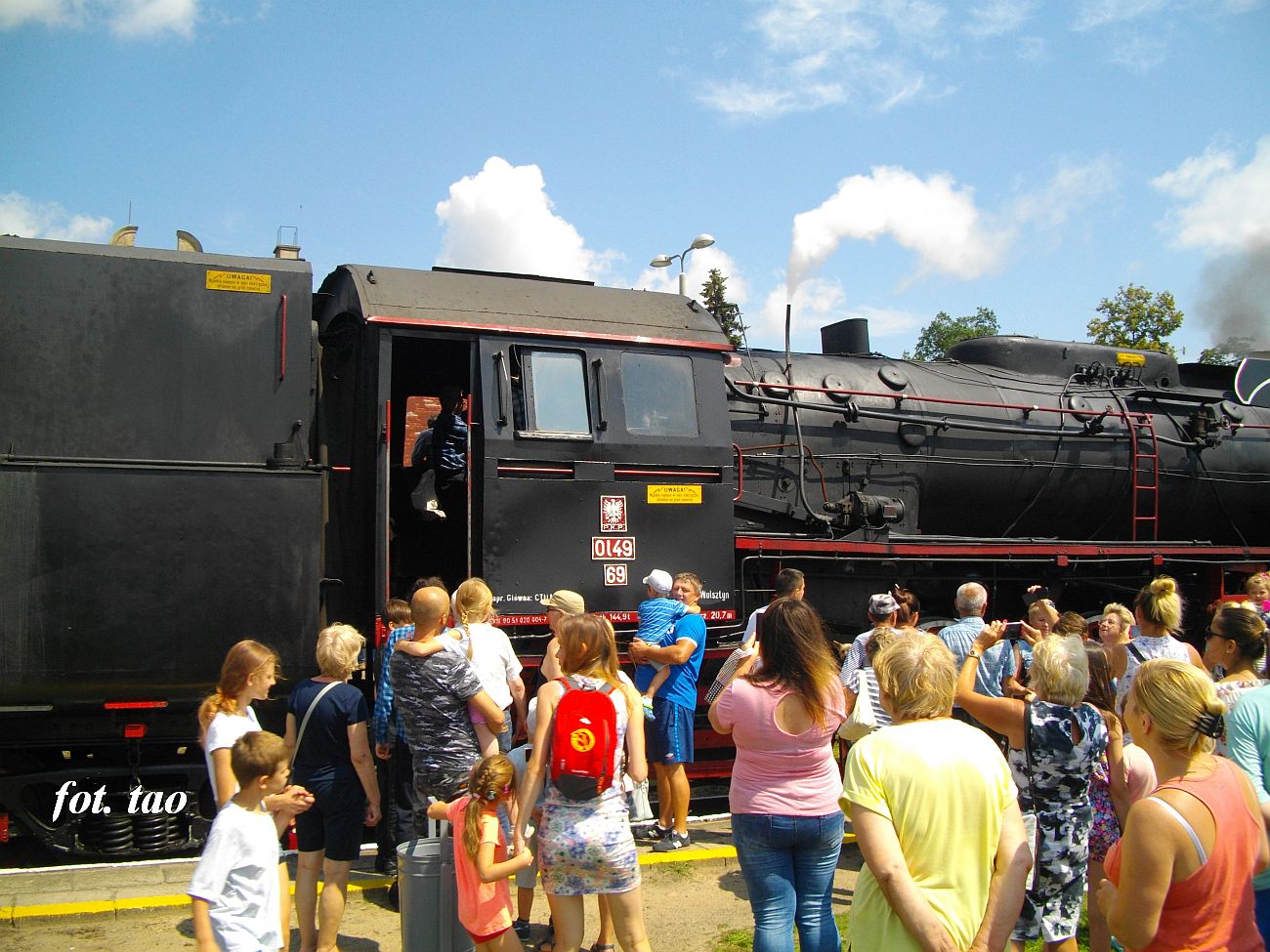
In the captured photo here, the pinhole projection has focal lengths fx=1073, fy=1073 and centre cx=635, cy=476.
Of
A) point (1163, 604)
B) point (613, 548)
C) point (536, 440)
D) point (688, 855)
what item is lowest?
point (688, 855)

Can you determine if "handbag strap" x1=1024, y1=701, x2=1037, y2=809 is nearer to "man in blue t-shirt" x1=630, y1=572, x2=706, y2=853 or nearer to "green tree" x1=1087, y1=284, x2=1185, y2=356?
"man in blue t-shirt" x1=630, y1=572, x2=706, y2=853

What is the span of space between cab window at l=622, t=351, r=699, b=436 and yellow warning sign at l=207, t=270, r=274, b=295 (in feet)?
7.73

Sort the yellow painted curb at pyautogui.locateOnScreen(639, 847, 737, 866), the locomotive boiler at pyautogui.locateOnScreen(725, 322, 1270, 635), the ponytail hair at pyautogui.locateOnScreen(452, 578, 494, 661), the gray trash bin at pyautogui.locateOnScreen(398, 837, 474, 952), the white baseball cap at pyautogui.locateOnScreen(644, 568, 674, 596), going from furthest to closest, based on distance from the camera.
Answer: the locomotive boiler at pyautogui.locateOnScreen(725, 322, 1270, 635)
the white baseball cap at pyautogui.locateOnScreen(644, 568, 674, 596)
the yellow painted curb at pyautogui.locateOnScreen(639, 847, 737, 866)
the ponytail hair at pyautogui.locateOnScreen(452, 578, 494, 661)
the gray trash bin at pyautogui.locateOnScreen(398, 837, 474, 952)

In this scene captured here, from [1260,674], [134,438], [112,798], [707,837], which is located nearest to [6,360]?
[134,438]

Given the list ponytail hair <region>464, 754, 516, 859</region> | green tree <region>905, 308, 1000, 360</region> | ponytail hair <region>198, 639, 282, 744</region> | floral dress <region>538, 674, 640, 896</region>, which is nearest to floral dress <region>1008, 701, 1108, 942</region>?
floral dress <region>538, 674, 640, 896</region>

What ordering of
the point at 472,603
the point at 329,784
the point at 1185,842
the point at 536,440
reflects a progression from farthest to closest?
the point at 536,440 < the point at 472,603 < the point at 329,784 < the point at 1185,842

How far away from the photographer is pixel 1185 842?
9.34 ft

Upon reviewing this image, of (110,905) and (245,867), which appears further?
(110,905)

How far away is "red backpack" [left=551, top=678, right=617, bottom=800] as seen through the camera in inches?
159

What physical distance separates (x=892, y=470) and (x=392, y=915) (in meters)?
5.77

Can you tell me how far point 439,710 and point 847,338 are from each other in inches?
291

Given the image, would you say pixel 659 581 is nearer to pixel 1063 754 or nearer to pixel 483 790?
pixel 483 790

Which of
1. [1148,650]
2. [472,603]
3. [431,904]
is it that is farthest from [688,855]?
[1148,650]

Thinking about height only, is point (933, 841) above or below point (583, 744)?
below
